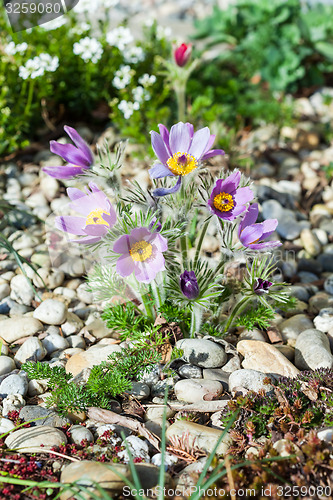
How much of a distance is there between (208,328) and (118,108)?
214 centimetres

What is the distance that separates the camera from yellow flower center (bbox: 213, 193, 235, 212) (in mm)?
2024

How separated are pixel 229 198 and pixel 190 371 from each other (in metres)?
0.81

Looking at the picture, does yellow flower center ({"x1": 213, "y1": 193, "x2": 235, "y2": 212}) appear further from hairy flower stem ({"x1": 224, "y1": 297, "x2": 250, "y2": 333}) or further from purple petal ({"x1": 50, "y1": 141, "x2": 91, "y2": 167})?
purple petal ({"x1": 50, "y1": 141, "x2": 91, "y2": 167})

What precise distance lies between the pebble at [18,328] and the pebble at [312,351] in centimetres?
130

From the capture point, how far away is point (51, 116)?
4219 millimetres

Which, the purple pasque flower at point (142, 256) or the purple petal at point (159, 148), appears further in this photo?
the purple petal at point (159, 148)

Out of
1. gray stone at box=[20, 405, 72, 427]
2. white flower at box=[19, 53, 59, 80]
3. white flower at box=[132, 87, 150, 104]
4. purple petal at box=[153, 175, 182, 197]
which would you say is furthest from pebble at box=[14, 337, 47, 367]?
white flower at box=[132, 87, 150, 104]

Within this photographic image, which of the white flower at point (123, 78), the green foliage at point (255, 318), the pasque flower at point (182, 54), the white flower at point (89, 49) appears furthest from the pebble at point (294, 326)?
the white flower at point (89, 49)

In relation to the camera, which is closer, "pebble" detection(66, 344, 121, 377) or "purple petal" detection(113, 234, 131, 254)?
"purple petal" detection(113, 234, 131, 254)

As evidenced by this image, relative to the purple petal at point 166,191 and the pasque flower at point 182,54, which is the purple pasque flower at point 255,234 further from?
the pasque flower at point 182,54

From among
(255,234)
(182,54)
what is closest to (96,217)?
(255,234)

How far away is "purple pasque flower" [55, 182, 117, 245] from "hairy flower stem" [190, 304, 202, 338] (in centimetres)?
54

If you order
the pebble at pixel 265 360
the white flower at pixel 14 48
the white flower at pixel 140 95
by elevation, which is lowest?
the pebble at pixel 265 360

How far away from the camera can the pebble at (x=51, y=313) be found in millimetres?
2672
